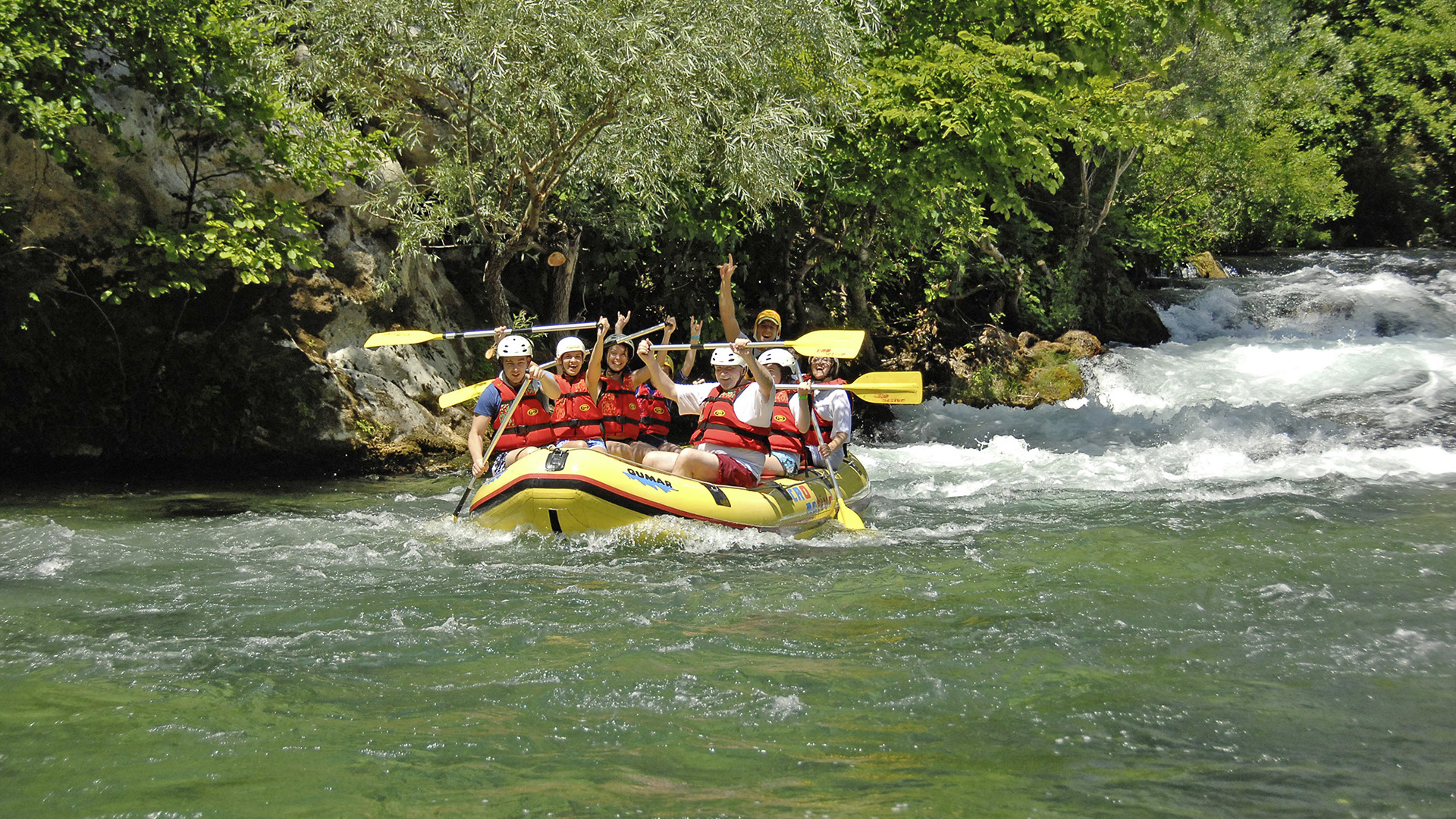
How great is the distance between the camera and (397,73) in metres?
9.83

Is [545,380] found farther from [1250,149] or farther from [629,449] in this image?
[1250,149]

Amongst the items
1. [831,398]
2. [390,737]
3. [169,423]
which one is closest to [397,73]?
[169,423]

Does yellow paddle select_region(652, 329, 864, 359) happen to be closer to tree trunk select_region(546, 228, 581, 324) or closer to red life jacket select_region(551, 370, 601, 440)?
red life jacket select_region(551, 370, 601, 440)

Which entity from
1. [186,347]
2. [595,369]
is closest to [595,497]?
[595,369]

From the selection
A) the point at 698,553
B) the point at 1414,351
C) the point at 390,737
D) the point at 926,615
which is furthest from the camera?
the point at 1414,351

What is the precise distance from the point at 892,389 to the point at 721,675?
4.35 metres

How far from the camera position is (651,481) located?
643cm

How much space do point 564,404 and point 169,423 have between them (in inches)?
166

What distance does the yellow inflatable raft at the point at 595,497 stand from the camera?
6227 millimetres

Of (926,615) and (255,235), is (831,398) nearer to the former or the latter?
(926,615)

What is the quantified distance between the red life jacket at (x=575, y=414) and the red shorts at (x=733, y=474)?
99cm

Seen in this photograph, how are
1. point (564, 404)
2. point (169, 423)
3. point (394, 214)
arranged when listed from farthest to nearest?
point (394, 214)
point (169, 423)
point (564, 404)

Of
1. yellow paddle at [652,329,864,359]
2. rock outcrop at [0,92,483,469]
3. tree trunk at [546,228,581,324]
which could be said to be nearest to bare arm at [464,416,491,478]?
yellow paddle at [652,329,864,359]

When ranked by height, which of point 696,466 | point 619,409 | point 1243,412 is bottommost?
point 1243,412
